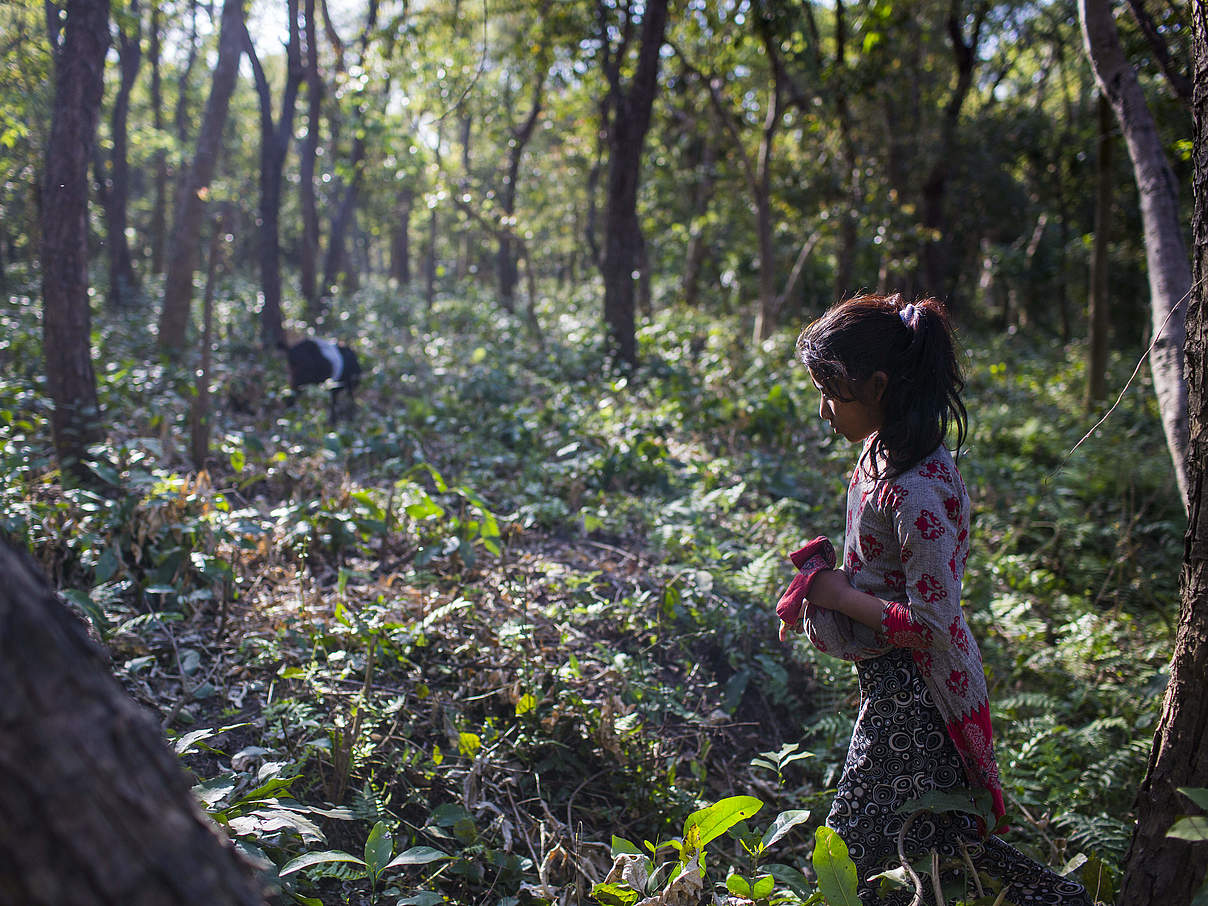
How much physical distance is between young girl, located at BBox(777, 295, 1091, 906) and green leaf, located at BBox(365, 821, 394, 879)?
1.13 metres

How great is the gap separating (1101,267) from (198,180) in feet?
30.6

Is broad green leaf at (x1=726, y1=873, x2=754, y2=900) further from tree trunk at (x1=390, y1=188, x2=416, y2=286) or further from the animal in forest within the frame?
tree trunk at (x1=390, y1=188, x2=416, y2=286)

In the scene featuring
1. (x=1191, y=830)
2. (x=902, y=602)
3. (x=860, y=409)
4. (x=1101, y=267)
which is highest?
(x=1101, y=267)

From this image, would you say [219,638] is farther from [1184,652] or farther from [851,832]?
[1184,652]

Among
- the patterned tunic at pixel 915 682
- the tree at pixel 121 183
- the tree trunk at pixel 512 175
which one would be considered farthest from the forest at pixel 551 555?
the tree trunk at pixel 512 175

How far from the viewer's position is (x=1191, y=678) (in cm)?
168

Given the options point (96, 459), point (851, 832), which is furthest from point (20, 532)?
point (851, 832)

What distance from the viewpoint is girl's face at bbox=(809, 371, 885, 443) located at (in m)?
1.83

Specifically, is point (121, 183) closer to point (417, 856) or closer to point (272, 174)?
point (272, 174)

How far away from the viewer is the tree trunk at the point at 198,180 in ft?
26.9

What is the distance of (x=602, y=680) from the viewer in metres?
3.22

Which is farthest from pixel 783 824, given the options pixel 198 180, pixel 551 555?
pixel 198 180

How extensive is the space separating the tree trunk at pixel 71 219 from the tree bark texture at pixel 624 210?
17.1ft

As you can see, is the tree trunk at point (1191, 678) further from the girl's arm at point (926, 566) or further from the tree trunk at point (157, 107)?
the tree trunk at point (157, 107)
